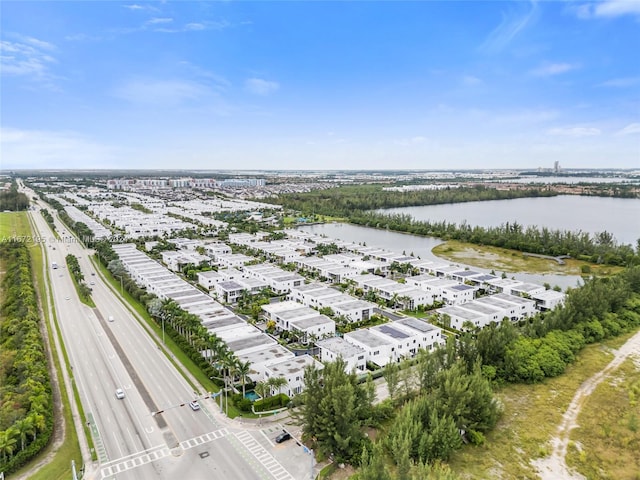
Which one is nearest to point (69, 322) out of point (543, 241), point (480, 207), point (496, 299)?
point (496, 299)

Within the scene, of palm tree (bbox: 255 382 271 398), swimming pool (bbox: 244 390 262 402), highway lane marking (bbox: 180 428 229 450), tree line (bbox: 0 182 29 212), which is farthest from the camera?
tree line (bbox: 0 182 29 212)

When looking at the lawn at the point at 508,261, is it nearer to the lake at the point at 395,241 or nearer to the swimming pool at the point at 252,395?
the lake at the point at 395,241

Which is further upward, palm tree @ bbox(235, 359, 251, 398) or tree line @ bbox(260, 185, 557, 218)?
tree line @ bbox(260, 185, 557, 218)

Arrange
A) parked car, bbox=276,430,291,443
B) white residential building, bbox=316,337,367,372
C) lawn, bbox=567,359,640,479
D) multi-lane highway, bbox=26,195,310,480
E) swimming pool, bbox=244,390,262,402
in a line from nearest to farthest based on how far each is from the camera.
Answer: multi-lane highway, bbox=26,195,310,480 → lawn, bbox=567,359,640,479 → parked car, bbox=276,430,291,443 → swimming pool, bbox=244,390,262,402 → white residential building, bbox=316,337,367,372

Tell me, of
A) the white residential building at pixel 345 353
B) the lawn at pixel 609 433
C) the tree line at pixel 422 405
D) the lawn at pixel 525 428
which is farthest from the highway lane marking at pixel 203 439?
the lawn at pixel 609 433

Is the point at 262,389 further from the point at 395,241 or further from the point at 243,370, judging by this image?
the point at 395,241

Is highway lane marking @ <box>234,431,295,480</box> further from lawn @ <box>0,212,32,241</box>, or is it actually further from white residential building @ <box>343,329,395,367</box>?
lawn @ <box>0,212,32,241</box>

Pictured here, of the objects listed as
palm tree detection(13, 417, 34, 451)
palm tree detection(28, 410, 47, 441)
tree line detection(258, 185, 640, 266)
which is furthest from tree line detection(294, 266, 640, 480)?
tree line detection(258, 185, 640, 266)
